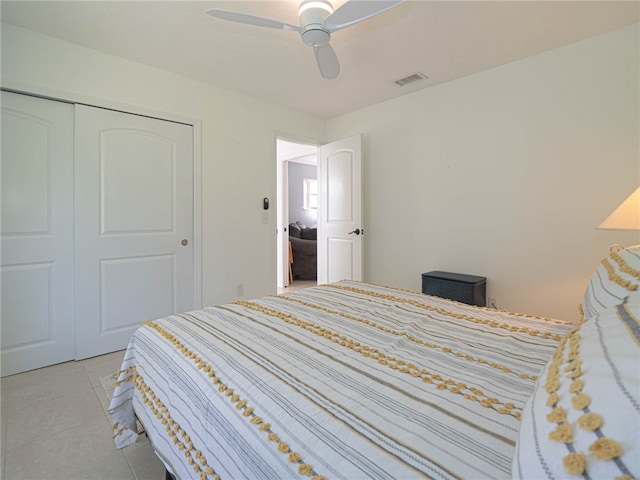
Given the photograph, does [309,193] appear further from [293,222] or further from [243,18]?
[243,18]

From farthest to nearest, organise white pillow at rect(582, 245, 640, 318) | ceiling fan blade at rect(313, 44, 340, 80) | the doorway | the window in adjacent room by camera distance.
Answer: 1. the window in adjacent room
2. the doorway
3. ceiling fan blade at rect(313, 44, 340, 80)
4. white pillow at rect(582, 245, 640, 318)

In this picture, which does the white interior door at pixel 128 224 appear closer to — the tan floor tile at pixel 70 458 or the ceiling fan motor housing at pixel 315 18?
the tan floor tile at pixel 70 458

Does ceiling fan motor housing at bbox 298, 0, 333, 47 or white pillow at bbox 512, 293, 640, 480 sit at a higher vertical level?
ceiling fan motor housing at bbox 298, 0, 333, 47

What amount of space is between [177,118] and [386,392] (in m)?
2.93

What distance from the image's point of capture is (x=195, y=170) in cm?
304

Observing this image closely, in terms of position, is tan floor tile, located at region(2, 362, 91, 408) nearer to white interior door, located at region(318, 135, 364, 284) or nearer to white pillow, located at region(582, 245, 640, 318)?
white interior door, located at region(318, 135, 364, 284)

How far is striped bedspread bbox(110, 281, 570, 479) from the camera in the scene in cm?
63

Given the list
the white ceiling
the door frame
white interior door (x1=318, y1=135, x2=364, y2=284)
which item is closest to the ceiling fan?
the white ceiling

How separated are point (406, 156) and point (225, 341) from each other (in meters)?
2.89

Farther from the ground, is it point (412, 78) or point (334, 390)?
point (412, 78)

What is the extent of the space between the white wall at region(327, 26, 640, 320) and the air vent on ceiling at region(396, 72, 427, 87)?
27 centimetres

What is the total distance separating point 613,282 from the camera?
3.17 feet

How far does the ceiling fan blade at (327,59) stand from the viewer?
6.42 feet

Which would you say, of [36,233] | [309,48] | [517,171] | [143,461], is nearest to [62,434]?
[143,461]
